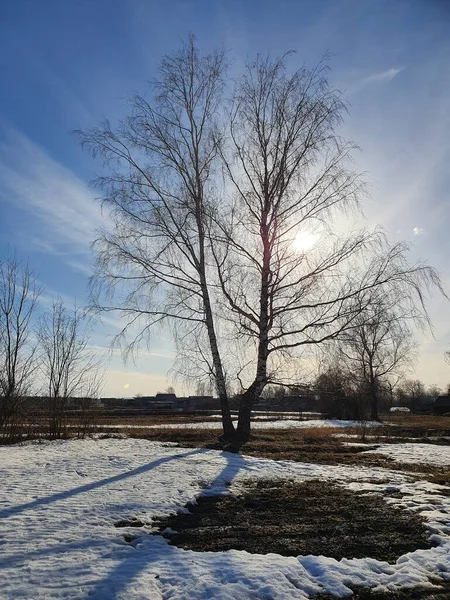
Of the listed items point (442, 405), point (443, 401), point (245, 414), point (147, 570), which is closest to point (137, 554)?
point (147, 570)

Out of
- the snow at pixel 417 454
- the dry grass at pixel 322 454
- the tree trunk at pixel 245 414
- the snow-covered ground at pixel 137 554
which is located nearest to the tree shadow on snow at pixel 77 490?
the snow-covered ground at pixel 137 554

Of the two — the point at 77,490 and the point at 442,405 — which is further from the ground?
the point at 442,405

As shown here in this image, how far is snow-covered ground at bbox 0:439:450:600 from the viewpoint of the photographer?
3.65 metres

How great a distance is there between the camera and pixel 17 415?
49.3 feet

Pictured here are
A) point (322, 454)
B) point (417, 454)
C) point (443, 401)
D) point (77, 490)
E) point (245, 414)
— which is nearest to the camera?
point (77, 490)

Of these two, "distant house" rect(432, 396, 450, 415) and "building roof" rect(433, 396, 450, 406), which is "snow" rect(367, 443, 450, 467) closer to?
"distant house" rect(432, 396, 450, 415)

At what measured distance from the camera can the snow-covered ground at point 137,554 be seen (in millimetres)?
3648

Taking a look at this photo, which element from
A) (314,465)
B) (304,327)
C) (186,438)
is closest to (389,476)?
(314,465)

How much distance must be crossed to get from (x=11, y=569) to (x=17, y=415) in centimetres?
1239

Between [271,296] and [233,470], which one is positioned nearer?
[233,470]

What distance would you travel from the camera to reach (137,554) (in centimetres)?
439

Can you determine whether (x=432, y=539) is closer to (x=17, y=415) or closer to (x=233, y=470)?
(x=233, y=470)

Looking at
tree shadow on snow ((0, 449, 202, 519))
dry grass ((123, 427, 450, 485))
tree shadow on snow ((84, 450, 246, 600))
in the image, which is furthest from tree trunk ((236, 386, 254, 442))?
tree shadow on snow ((84, 450, 246, 600))

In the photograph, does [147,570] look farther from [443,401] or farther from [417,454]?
[443,401]
